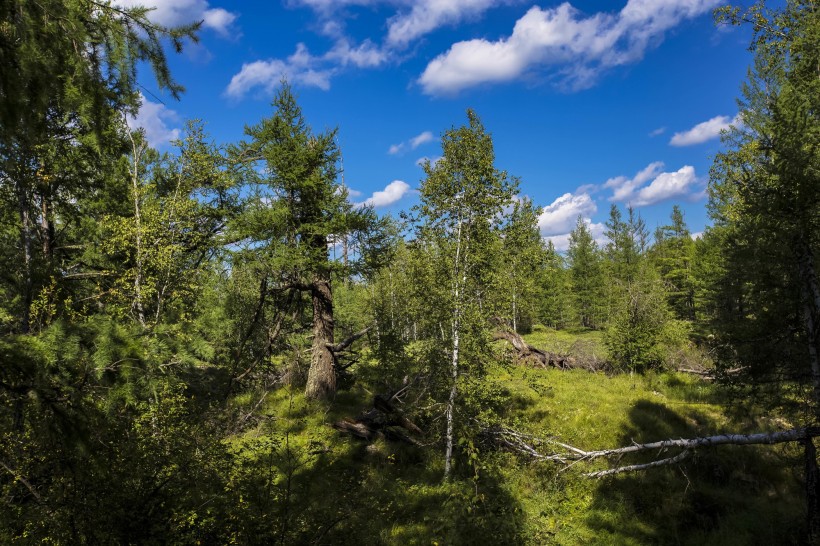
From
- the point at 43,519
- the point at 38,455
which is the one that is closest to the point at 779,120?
the point at 43,519

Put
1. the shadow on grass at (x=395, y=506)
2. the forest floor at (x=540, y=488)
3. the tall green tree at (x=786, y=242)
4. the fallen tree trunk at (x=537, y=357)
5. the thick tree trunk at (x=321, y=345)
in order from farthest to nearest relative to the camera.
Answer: the fallen tree trunk at (x=537, y=357)
the thick tree trunk at (x=321, y=345)
the forest floor at (x=540, y=488)
the shadow on grass at (x=395, y=506)
the tall green tree at (x=786, y=242)

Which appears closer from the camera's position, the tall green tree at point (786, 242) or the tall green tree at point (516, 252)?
the tall green tree at point (786, 242)

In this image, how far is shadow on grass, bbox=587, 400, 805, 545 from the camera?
26.8ft

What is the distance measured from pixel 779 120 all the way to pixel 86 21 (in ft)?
32.7

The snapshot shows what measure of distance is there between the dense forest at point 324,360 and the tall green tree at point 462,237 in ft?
0.20

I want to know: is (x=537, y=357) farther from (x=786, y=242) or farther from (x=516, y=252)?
(x=786, y=242)

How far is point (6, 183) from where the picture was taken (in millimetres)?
9086

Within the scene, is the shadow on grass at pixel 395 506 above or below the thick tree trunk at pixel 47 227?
below

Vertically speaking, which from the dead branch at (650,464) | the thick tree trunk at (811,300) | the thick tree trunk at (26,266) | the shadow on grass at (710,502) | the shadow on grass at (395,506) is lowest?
the shadow on grass at (710,502)

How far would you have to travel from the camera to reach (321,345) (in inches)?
603

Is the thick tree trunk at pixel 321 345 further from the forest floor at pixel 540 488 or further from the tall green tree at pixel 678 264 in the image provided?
the tall green tree at pixel 678 264

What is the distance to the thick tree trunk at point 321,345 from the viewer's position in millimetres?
15258

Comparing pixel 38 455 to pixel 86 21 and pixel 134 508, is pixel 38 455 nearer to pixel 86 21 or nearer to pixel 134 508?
pixel 134 508

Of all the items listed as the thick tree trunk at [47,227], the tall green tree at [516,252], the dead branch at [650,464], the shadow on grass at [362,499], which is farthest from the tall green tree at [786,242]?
the thick tree trunk at [47,227]
